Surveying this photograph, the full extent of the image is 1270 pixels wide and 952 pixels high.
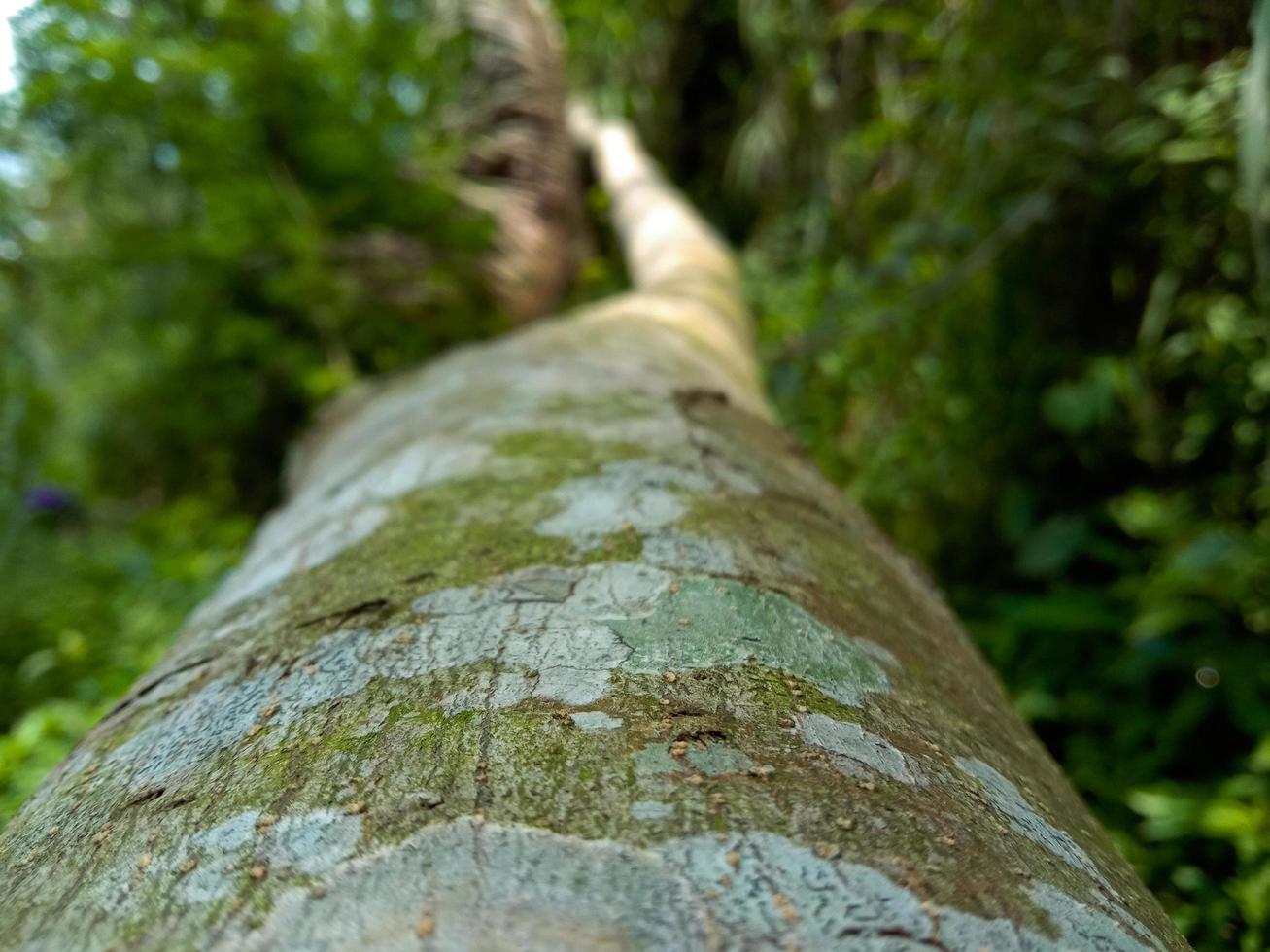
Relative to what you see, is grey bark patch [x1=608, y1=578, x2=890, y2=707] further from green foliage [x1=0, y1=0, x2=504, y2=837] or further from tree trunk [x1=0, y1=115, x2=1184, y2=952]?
green foliage [x1=0, y1=0, x2=504, y2=837]

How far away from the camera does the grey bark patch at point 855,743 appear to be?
59cm

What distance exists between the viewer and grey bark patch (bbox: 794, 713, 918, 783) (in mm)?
589

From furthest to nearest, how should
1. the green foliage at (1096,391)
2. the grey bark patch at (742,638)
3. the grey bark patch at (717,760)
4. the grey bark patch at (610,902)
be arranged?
the green foliage at (1096,391) < the grey bark patch at (742,638) < the grey bark patch at (717,760) < the grey bark patch at (610,902)

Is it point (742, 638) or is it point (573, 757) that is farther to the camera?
point (742, 638)

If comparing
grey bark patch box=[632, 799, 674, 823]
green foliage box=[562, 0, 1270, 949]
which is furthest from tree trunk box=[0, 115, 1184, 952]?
green foliage box=[562, 0, 1270, 949]

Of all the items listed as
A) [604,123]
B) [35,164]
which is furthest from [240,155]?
[604,123]

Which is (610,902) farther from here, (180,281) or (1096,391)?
(180,281)

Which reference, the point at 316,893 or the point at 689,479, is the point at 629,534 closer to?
the point at 689,479

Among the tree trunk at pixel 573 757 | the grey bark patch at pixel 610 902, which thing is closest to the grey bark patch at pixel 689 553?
the tree trunk at pixel 573 757

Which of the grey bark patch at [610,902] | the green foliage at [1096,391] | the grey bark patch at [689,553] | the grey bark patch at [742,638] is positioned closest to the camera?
the grey bark patch at [610,902]

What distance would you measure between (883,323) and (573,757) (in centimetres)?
264

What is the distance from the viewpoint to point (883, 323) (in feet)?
9.59

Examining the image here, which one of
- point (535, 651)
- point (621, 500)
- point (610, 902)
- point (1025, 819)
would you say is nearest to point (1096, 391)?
point (621, 500)

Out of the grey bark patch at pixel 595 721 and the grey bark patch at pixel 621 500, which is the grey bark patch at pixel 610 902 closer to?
the grey bark patch at pixel 595 721
